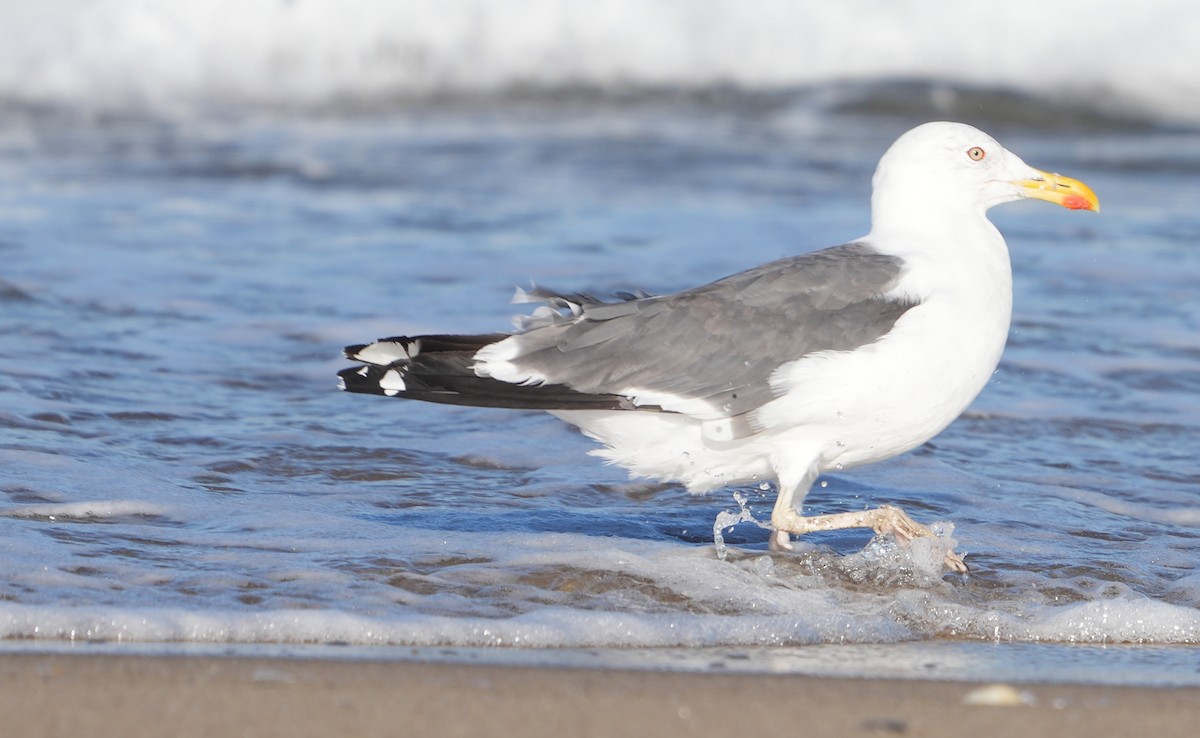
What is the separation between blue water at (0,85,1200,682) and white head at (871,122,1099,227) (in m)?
0.99

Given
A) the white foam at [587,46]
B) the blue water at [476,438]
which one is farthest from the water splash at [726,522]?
the white foam at [587,46]

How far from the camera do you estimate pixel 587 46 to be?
16.5 metres

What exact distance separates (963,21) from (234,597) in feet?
47.4

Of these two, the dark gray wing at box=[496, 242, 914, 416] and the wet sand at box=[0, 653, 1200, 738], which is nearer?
the wet sand at box=[0, 653, 1200, 738]

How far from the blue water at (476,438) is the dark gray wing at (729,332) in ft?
1.57

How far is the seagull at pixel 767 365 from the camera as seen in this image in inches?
164

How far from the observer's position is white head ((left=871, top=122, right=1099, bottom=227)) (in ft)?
15.1

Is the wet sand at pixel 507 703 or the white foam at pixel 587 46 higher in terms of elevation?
the white foam at pixel 587 46

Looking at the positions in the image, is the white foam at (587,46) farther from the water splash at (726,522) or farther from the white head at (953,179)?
the water splash at (726,522)

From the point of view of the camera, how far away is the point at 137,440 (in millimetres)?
5336

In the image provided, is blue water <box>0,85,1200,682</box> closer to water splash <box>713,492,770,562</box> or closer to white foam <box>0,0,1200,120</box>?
water splash <box>713,492,770,562</box>

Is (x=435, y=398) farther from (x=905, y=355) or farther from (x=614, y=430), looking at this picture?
(x=905, y=355)

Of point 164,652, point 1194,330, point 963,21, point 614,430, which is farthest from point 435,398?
point 963,21

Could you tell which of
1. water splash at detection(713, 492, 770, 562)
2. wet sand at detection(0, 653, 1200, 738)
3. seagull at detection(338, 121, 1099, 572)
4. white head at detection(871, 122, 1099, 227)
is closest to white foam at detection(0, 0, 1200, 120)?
white head at detection(871, 122, 1099, 227)
